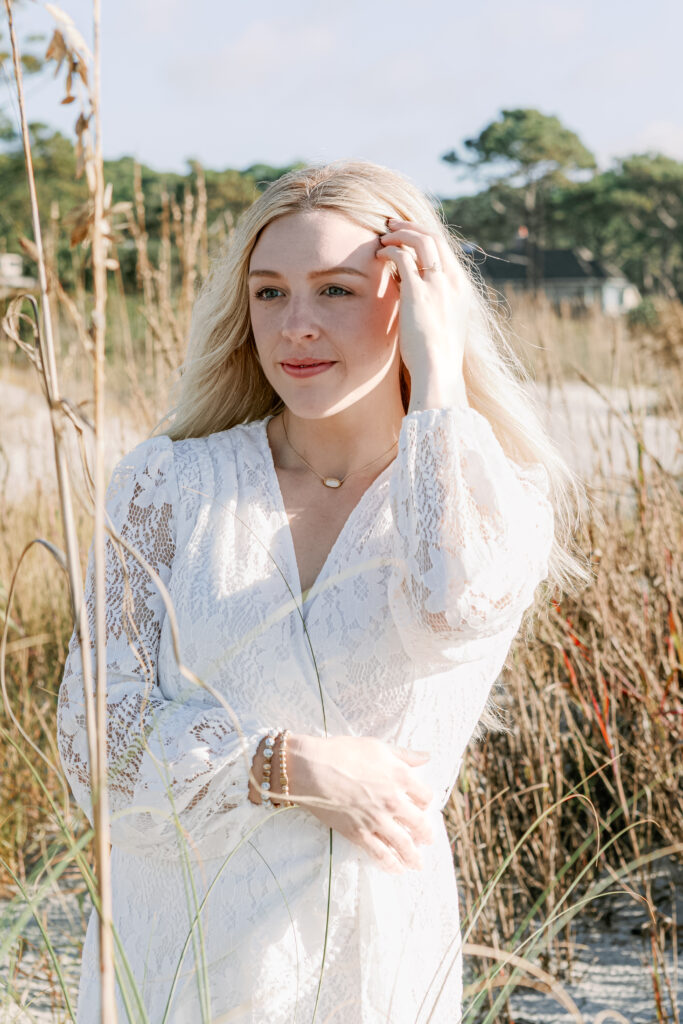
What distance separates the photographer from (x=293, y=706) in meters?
1.48

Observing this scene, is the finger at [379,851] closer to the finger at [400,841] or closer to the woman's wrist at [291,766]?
the finger at [400,841]

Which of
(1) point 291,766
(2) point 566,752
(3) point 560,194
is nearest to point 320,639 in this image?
(1) point 291,766

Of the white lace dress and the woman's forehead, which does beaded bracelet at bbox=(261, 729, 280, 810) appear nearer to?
the white lace dress

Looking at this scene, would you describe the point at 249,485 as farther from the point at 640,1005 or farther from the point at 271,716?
the point at 640,1005

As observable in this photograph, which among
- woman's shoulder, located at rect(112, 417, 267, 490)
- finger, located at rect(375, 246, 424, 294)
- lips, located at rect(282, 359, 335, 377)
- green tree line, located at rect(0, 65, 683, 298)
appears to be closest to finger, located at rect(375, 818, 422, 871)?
woman's shoulder, located at rect(112, 417, 267, 490)

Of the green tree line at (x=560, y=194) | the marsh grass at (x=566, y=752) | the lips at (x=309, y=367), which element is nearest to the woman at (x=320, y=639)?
the lips at (x=309, y=367)

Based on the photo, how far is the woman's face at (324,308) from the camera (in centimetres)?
161

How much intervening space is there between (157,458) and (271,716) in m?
0.46

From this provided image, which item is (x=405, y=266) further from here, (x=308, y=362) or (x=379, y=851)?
(x=379, y=851)

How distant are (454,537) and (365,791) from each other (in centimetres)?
37

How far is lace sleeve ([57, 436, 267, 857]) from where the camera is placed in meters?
1.35

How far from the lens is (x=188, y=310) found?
3.32 metres

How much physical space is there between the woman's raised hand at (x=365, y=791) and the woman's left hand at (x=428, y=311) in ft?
1.72

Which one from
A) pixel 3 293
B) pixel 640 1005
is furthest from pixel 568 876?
pixel 3 293
